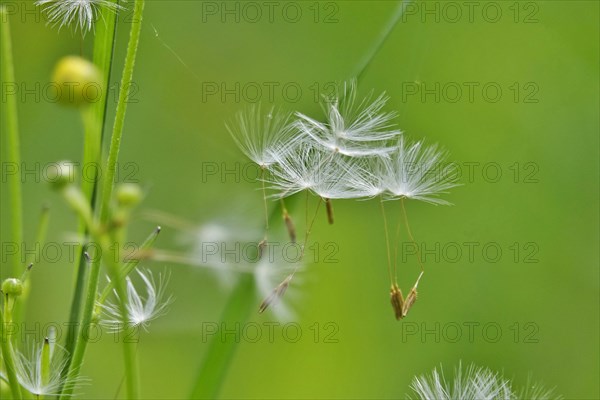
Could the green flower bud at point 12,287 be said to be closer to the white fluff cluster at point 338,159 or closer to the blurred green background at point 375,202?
the white fluff cluster at point 338,159

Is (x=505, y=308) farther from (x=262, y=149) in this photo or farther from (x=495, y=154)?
(x=262, y=149)

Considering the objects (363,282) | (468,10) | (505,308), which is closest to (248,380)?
(363,282)

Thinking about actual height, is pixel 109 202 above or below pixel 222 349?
above

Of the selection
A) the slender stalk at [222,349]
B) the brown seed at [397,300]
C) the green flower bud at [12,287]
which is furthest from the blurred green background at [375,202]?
the green flower bud at [12,287]

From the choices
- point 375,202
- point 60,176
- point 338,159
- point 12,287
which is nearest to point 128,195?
point 60,176

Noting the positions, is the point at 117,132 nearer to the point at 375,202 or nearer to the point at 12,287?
the point at 12,287

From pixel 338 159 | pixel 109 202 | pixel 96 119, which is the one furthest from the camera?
pixel 338 159
